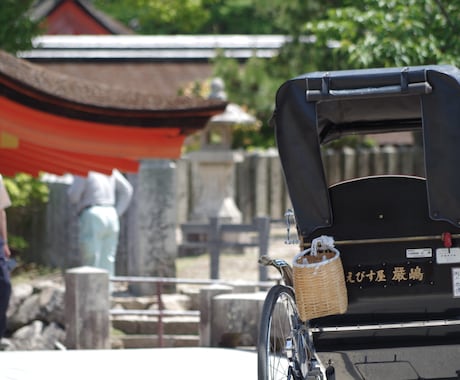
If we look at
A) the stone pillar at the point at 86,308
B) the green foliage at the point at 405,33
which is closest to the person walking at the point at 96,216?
the stone pillar at the point at 86,308

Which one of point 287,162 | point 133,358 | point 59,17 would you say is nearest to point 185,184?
point 133,358

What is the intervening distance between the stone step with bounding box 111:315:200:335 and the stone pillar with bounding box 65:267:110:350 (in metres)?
1.44

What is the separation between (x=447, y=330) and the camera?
291 inches

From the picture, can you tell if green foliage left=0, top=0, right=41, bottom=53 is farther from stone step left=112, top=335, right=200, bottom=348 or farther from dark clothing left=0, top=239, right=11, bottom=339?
Result: dark clothing left=0, top=239, right=11, bottom=339

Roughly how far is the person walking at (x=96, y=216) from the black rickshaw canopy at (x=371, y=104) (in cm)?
775

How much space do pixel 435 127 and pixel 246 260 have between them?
544 inches

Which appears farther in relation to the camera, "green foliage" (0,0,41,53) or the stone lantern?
the stone lantern

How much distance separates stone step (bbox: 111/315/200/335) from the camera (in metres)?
13.7

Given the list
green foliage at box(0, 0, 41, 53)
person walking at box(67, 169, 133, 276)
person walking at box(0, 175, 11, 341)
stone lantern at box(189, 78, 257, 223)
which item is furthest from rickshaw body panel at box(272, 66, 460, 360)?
stone lantern at box(189, 78, 257, 223)

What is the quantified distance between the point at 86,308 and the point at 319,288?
5.51 meters

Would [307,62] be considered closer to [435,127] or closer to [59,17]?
[435,127]

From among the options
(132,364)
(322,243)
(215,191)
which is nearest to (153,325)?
(132,364)

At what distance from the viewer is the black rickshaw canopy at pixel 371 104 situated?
715cm

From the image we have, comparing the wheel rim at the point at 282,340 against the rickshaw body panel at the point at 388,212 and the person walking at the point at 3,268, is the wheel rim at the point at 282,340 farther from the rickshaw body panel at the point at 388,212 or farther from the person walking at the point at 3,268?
the person walking at the point at 3,268
